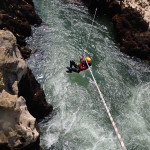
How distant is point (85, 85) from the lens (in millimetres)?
19750

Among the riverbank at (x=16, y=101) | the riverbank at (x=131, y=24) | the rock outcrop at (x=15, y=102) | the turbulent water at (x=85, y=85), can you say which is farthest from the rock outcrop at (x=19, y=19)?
the riverbank at (x=131, y=24)

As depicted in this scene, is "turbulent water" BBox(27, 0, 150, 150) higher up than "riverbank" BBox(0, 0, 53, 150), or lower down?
lower down

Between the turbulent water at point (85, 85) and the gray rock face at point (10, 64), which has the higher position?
the gray rock face at point (10, 64)

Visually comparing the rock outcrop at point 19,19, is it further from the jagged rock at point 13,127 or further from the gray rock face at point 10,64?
the jagged rock at point 13,127

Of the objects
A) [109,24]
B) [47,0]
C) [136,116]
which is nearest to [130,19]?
[109,24]

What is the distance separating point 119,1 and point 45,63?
38.0ft

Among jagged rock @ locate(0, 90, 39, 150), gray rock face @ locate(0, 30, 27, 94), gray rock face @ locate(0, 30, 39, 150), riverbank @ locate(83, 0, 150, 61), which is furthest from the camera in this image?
riverbank @ locate(83, 0, 150, 61)

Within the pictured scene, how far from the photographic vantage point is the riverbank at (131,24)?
958 inches

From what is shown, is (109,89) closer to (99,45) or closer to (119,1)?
(99,45)

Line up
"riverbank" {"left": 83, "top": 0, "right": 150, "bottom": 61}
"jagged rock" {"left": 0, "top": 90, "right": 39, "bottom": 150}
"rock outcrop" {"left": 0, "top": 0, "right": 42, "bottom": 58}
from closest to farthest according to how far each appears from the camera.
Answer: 1. "jagged rock" {"left": 0, "top": 90, "right": 39, "bottom": 150}
2. "rock outcrop" {"left": 0, "top": 0, "right": 42, "bottom": 58}
3. "riverbank" {"left": 83, "top": 0, "right": 150, "bottom": 61}

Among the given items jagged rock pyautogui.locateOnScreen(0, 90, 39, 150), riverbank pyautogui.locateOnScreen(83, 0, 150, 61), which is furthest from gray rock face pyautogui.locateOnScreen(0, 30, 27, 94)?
riverbank pyautogui.locateOnScreen(83, 0, 150, 61)

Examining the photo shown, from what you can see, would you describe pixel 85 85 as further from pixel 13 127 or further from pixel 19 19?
pixel 13 127

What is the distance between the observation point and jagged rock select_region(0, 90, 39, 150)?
1056 centimetres

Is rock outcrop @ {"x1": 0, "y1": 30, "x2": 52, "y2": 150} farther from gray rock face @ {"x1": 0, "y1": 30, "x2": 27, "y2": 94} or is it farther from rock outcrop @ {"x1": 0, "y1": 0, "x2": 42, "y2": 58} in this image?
rock outcrop @ {"x1": 0, "y1": 0, "x2": 42, "y2": 58}
